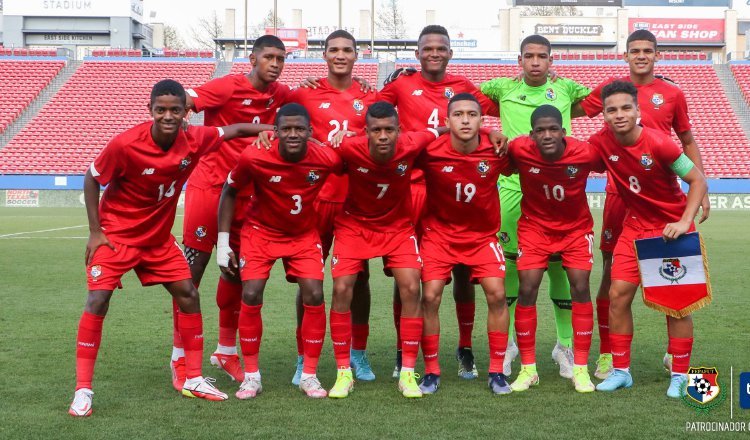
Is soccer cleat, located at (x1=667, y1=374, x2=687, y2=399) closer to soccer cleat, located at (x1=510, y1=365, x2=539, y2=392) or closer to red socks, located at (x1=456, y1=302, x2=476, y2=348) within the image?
soccer cleat, located at (x1=510, y1=365, x2=539, y2=392)

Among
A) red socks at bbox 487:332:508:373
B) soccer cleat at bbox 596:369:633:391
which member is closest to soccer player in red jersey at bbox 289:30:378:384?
red socks at bbox 487:332:508:373

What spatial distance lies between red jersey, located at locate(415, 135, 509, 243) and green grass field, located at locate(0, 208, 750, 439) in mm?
1038

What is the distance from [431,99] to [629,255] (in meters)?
1.84

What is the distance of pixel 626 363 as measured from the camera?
5.59 metres

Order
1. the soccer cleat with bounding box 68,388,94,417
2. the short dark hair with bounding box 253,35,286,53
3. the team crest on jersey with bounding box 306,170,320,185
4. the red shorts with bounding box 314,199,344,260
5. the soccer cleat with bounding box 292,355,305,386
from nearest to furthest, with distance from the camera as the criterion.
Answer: the soccer cleat with bounding box 68,388,94,417 → the team crest on jersey with bounding box 306,170,320,185 → the soccer cleat with bounding box 292,355,305,386 → the red shorts with bounding box 314,199,344,260 → the short dark hair with bounding box 253,35,286,53

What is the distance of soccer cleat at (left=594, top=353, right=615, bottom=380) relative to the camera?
5930mm

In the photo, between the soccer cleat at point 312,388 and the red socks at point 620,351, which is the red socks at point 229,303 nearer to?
the soccer cleat at point 312,388

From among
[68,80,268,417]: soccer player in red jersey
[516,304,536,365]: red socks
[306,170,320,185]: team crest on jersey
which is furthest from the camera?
[516,304,536,365]: red socks

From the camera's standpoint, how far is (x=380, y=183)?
18.5 ft

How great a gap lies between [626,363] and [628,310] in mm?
342

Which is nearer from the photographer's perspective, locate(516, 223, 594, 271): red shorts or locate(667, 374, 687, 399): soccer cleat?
locate(667, 374, 687, 399): soccer cleat

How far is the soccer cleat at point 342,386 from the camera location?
5328mm

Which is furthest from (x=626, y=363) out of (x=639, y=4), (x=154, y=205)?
(x=639, y=4)

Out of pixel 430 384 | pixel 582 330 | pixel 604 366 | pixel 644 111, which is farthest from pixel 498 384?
pixel 644 111
